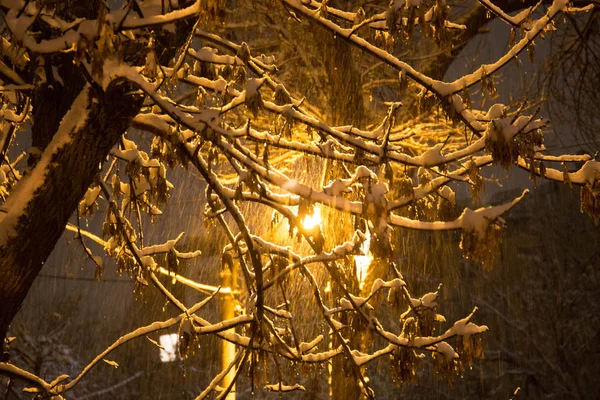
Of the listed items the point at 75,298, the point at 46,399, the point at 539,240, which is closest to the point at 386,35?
the point at 46,399

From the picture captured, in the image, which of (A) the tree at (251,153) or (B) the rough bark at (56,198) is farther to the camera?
(B) the rough bark at (56,198)

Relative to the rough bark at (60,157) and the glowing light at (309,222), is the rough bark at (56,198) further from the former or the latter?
the glowing light at (309,222)

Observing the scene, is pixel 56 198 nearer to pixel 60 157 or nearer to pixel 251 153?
pixel 60 157

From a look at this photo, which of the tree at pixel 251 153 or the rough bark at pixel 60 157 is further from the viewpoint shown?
the rough bark at pixel 60 157

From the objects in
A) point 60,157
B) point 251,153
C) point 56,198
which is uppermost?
point 251,153

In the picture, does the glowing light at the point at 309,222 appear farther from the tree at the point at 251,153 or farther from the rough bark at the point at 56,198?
the rough bark at the point at 56,198

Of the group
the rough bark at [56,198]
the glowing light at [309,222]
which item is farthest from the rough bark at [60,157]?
the glowing light at [309,222]

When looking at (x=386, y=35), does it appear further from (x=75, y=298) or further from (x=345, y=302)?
(x=75, y=298)

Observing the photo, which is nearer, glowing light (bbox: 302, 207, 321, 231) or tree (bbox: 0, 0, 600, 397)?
tree (bbox: 0, 0, 600, 397)

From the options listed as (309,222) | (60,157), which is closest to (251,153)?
(309,222)

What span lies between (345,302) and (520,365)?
15.7m

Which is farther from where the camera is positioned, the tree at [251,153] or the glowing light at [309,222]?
the glowing light at [309,222]

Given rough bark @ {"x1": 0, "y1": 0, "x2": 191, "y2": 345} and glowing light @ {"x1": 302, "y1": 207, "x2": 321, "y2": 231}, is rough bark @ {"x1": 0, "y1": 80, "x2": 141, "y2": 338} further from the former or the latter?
glowing light @ {"x1": 302, "y1": 207, "x2": 321, "y2": 231}

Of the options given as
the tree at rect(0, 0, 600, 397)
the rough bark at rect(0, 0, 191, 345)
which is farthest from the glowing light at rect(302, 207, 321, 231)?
the rough bark at rect(0, 0, 191, 345)
